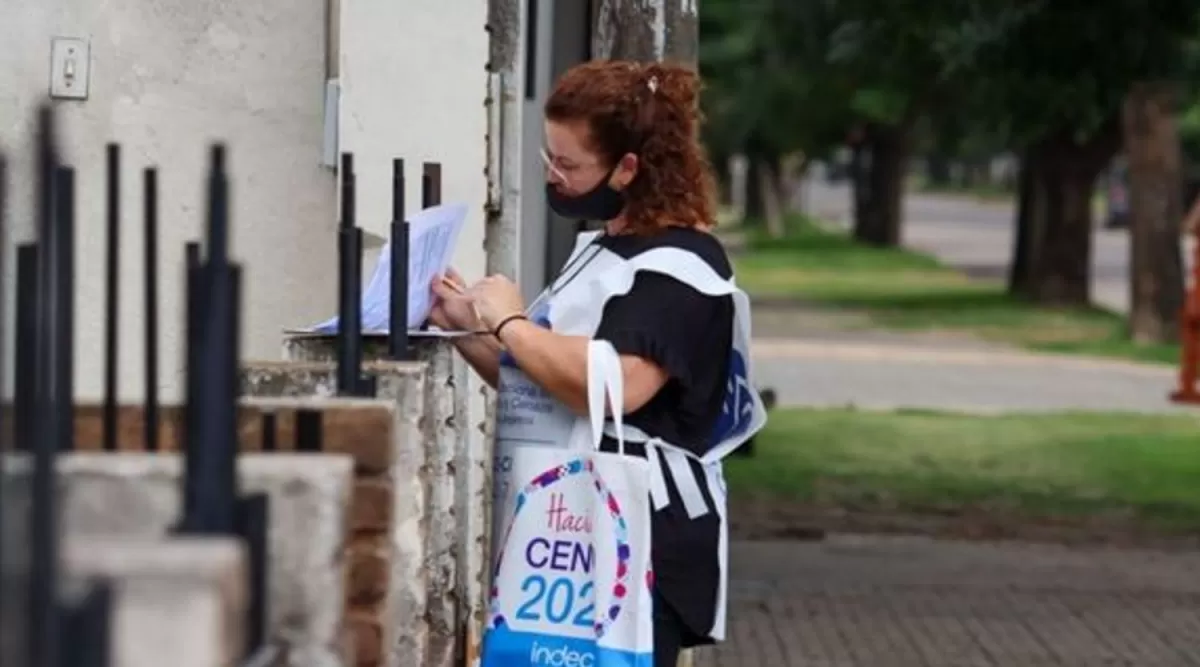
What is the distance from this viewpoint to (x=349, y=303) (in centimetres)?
427

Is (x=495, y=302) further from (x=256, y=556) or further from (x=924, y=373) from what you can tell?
(x=924, y=373)

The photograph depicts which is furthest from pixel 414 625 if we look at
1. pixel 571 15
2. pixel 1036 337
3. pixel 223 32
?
pixel 1036 337

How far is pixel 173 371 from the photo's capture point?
6.94 metres

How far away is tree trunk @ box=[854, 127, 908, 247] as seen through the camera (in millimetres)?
50469

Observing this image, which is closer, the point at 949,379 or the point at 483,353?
the point at 483,353

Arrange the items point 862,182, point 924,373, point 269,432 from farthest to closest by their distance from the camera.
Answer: point 862,182, point 924,373, point 269,432

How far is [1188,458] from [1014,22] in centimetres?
315

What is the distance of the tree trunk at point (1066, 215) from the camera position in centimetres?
3219

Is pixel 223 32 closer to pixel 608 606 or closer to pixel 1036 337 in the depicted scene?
pixel 608 606

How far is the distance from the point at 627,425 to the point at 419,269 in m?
0.55

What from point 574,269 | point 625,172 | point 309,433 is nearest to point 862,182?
point 574,269

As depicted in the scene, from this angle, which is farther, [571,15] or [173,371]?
[571,15]

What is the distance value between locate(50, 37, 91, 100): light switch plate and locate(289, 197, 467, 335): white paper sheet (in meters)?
2.36

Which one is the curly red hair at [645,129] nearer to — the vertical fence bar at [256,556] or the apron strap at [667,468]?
the apron strap at [667,468]
